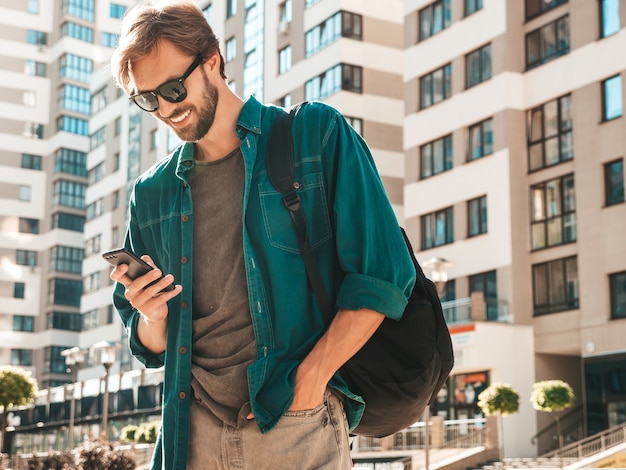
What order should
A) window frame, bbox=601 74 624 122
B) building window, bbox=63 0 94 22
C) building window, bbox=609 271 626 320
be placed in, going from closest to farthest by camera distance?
building window, bbox=609 271 626 320
window frame, bbox=601 74 624 122
building window, bbox=63 0 94 22

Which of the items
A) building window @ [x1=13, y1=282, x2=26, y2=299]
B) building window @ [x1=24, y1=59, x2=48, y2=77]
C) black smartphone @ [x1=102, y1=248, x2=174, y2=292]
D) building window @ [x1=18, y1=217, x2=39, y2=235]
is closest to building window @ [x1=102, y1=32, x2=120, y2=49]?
building window @ [x1=24, y1=59, x2=48, y2=77]

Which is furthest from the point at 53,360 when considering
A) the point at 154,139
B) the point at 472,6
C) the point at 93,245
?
the point at 472,6

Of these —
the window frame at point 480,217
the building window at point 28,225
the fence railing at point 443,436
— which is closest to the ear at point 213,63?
the fence railing at point 443,436

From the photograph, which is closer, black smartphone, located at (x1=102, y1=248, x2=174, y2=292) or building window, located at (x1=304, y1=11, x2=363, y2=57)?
black smartphone, located at (x1=102, y1=248, x2=174, y2=292)

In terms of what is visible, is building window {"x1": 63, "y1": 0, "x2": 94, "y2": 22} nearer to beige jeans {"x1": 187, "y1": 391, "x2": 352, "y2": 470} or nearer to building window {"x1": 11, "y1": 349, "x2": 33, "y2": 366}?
building window {"x1": 11, "y1": 349, "x2": 33, "y2": 366}

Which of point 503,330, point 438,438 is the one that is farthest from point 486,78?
point 438,438

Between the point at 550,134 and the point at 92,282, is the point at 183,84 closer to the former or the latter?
the point at 550,134

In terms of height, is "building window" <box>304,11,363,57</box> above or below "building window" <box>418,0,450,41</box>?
above

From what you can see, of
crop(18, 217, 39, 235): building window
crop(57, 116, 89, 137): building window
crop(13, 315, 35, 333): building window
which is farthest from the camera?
crop(57, 116, 89, 137): building window

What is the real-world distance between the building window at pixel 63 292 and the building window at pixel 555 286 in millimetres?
52986

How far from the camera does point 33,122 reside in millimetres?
90125

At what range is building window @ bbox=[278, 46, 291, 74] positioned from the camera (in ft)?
185

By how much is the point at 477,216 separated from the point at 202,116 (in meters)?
41.4

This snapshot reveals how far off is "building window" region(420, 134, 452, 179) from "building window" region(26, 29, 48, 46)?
52.5 metres
